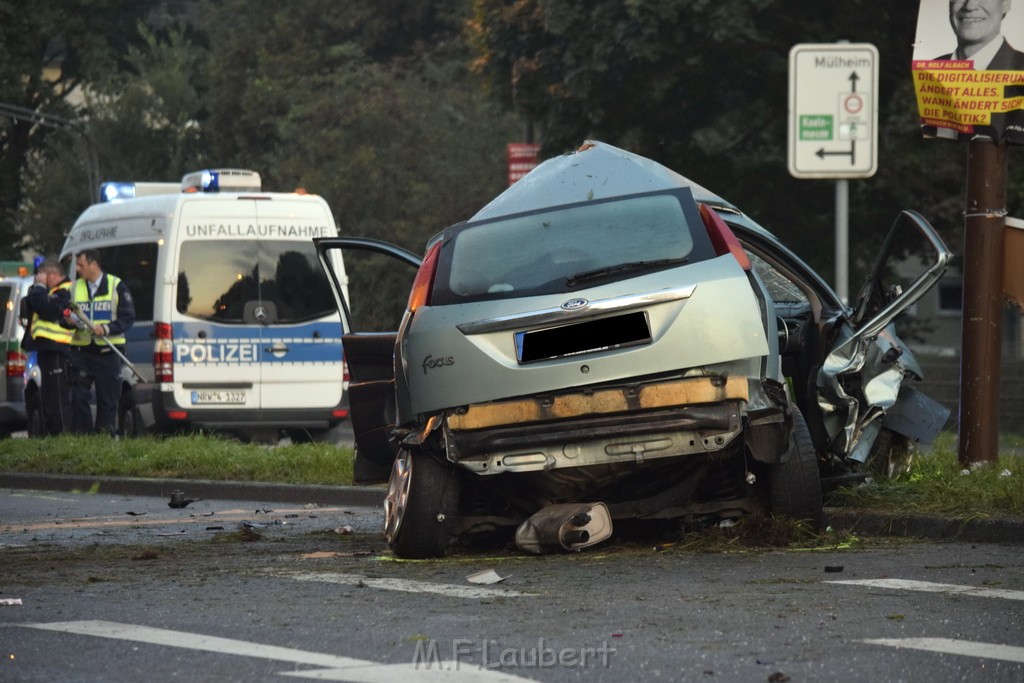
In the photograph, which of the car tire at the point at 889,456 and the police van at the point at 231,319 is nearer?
the car tire at the point at 889,456

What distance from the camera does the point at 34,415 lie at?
19.7 meters

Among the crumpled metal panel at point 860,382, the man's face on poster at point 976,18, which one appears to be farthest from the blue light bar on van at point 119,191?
the crumpled metal panel at point 860,382

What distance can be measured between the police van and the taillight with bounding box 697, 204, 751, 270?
964cm

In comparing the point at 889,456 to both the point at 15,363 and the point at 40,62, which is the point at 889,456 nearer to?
the point at 15,363

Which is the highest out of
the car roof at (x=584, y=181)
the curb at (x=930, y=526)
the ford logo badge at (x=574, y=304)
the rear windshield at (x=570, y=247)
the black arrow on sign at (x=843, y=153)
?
the black arrow on sign at (x=843, y=153)

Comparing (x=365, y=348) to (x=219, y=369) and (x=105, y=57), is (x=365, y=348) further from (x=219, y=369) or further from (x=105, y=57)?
(x=105, y=57)

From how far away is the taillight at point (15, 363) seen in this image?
20406 mm

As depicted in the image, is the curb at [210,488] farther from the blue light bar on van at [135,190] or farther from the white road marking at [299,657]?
the blue light bar on van at [135,190]

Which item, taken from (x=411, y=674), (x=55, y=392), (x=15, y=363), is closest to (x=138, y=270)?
(x=55, y=392)

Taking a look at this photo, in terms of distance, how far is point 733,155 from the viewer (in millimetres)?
25734

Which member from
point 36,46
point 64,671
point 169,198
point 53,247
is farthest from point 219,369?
point 53,247

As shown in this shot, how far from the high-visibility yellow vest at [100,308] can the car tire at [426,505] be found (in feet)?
30.0

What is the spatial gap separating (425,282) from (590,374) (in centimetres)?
104

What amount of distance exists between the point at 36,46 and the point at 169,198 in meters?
26.7
